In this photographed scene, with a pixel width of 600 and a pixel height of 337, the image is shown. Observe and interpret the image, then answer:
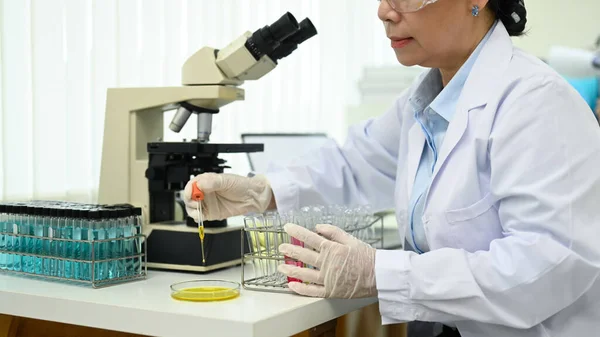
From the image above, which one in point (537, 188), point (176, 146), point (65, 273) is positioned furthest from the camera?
point (176, 146)

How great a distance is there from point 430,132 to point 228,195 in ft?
1.63

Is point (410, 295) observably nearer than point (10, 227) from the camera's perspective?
Yes

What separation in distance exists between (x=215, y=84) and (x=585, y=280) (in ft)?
2.99

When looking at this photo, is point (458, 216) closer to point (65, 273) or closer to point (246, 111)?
point (65, 273)

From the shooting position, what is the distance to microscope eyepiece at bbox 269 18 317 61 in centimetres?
162

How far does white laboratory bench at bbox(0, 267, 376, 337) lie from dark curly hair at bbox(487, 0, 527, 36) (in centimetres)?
68

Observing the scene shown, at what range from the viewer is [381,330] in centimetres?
165

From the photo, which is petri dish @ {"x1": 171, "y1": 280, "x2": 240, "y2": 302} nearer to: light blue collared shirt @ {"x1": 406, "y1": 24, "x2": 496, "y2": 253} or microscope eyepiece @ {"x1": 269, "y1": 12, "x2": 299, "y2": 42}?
light blue collared shirt @ {"x1": 406, "y1": 24, "x2": 496, "y2": 253}

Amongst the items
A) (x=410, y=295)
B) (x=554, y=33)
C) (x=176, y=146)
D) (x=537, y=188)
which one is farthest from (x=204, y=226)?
(x=554, y=33)

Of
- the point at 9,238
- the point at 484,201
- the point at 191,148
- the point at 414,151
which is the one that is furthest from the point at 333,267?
the point at 9,238

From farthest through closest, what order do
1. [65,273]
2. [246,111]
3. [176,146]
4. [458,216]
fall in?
[246,111], [176,146], [65,273], [458,216]

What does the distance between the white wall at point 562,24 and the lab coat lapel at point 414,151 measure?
8.29 feet

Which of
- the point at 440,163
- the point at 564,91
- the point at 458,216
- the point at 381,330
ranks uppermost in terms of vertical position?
the point at 564,91

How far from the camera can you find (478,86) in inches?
53.7
